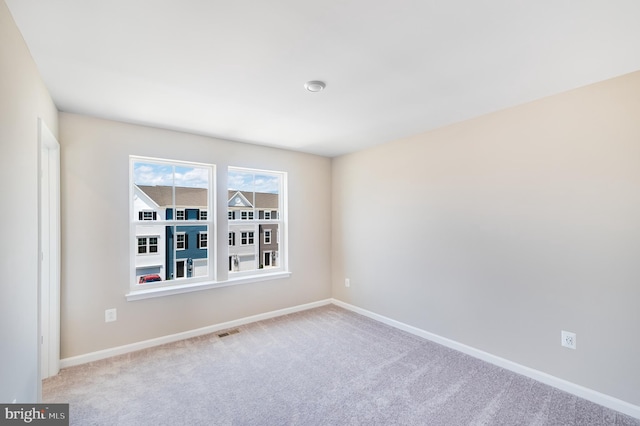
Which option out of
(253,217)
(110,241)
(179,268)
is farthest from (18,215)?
(253,217)

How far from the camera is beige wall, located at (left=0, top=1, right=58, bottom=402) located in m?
1.33

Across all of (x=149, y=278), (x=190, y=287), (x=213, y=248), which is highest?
(x=213, y=248)

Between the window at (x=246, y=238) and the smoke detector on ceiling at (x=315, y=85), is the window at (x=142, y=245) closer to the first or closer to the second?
the window at (x=246, y=238)

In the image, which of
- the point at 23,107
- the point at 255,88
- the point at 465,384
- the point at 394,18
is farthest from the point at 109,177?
the point at 465,384

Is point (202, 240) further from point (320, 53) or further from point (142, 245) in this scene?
point (320, 53)

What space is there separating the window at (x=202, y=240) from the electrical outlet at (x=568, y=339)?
12.1 feet

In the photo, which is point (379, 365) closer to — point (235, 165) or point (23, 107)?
point (235, 165)

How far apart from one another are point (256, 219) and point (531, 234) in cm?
316

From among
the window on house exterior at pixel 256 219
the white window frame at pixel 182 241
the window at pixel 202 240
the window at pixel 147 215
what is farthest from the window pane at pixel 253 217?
the window at pixel 147 215

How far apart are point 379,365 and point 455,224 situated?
1628 mm

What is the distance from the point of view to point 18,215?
1.54 meters

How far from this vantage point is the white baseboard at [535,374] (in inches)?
77.7

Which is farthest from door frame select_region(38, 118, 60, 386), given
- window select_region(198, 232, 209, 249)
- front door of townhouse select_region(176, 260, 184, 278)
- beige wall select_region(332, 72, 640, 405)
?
beige wall select_region(332, 72, 640, 405)

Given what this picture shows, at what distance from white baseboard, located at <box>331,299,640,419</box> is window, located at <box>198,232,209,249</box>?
2.56 meters
